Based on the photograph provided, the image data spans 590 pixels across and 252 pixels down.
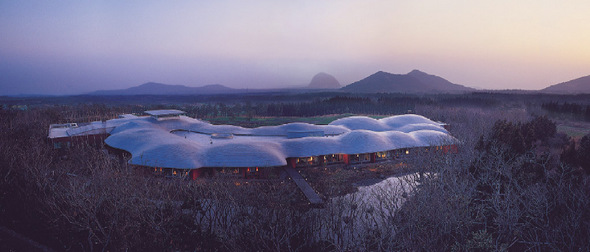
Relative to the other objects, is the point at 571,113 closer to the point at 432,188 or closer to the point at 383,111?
the point at 383,111

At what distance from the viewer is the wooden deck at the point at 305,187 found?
25.5m

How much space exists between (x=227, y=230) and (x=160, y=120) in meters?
43.4

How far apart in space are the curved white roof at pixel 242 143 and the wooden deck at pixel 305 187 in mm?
1853

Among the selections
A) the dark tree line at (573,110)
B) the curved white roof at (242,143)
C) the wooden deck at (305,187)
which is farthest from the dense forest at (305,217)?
the dark tree line at (573,110)

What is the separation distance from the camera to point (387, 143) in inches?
1566

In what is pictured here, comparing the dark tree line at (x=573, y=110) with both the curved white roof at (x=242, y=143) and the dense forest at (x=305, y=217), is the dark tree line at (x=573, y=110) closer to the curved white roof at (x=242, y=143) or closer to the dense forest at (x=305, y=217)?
the curved white roof at (x=242, y=143)

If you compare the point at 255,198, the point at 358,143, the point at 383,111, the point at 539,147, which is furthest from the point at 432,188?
the point at 383,111

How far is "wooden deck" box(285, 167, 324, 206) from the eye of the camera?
25.5 meters

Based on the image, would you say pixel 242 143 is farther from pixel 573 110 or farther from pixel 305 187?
pixel 573 110

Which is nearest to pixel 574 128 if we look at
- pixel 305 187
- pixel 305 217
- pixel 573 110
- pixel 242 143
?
pixel 573 110

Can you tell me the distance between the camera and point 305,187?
2925 cm

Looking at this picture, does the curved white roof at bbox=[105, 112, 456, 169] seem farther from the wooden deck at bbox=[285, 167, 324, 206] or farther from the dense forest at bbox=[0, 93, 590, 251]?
the dense forest at bbox=[0, 93, 590, 251]

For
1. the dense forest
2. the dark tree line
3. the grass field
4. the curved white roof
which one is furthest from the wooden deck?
the dark tree line

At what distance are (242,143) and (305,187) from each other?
31.1ft
